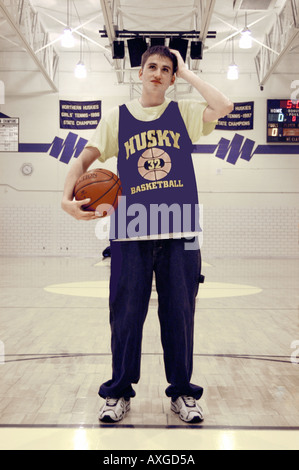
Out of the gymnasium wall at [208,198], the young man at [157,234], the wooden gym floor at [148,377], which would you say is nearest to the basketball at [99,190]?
the young man at [157,234]

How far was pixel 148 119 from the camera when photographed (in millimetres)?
2342

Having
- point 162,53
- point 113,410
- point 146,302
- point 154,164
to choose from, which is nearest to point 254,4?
point 162,53

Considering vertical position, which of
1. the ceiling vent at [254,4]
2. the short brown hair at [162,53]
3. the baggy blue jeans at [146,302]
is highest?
the ceiling vent at [254,4]

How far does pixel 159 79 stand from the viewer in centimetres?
229

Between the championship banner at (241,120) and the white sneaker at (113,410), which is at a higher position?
the championship banner at (241,120)

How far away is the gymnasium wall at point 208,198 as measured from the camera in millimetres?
14102

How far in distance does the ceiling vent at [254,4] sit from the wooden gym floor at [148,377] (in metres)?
7.07

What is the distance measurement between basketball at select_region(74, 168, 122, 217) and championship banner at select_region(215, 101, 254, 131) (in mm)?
12360

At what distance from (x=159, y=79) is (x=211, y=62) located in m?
12.9

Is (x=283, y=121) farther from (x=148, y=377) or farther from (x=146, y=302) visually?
(x=146, y=302)

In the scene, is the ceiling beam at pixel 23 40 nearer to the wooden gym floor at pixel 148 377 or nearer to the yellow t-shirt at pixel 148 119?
the wooden gym floor at pixel 148 377

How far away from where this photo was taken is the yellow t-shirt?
235cm
